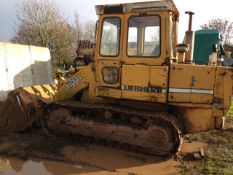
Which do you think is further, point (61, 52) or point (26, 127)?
point (61, 52)

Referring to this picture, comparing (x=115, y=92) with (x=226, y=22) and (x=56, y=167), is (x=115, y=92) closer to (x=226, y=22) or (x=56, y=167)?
(x=56, y=167)

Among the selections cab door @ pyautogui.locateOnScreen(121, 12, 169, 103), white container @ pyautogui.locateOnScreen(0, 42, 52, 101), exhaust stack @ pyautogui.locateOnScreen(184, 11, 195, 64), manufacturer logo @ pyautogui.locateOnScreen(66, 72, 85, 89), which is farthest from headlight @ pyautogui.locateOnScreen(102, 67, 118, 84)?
white container @ pyautogui.locateOnScreen(0, 42, 52, 101)

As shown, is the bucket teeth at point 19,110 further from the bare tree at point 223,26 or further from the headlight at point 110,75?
the bare tree at point 223,26

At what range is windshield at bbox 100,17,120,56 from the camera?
7004 mm

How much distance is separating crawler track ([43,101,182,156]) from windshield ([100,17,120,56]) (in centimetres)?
123

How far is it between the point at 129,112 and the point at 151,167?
124cm

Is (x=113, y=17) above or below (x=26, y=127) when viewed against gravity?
above

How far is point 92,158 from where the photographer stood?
22.6ft

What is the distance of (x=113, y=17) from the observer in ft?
23.0

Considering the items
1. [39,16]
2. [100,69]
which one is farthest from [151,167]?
[39,16]

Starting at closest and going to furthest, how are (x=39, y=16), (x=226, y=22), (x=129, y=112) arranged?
(x=129, y=112) < (x=39, y=16) < (x=226, y=22)

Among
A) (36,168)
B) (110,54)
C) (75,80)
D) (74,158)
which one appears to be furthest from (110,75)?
(36,168)

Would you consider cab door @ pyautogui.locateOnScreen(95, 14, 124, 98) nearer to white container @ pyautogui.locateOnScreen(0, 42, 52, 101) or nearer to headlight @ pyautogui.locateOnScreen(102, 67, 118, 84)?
headlight @ pyautogui.locateOnScreen(102, 67, 118, 84)

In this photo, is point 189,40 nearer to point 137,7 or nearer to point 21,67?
point 137,7
